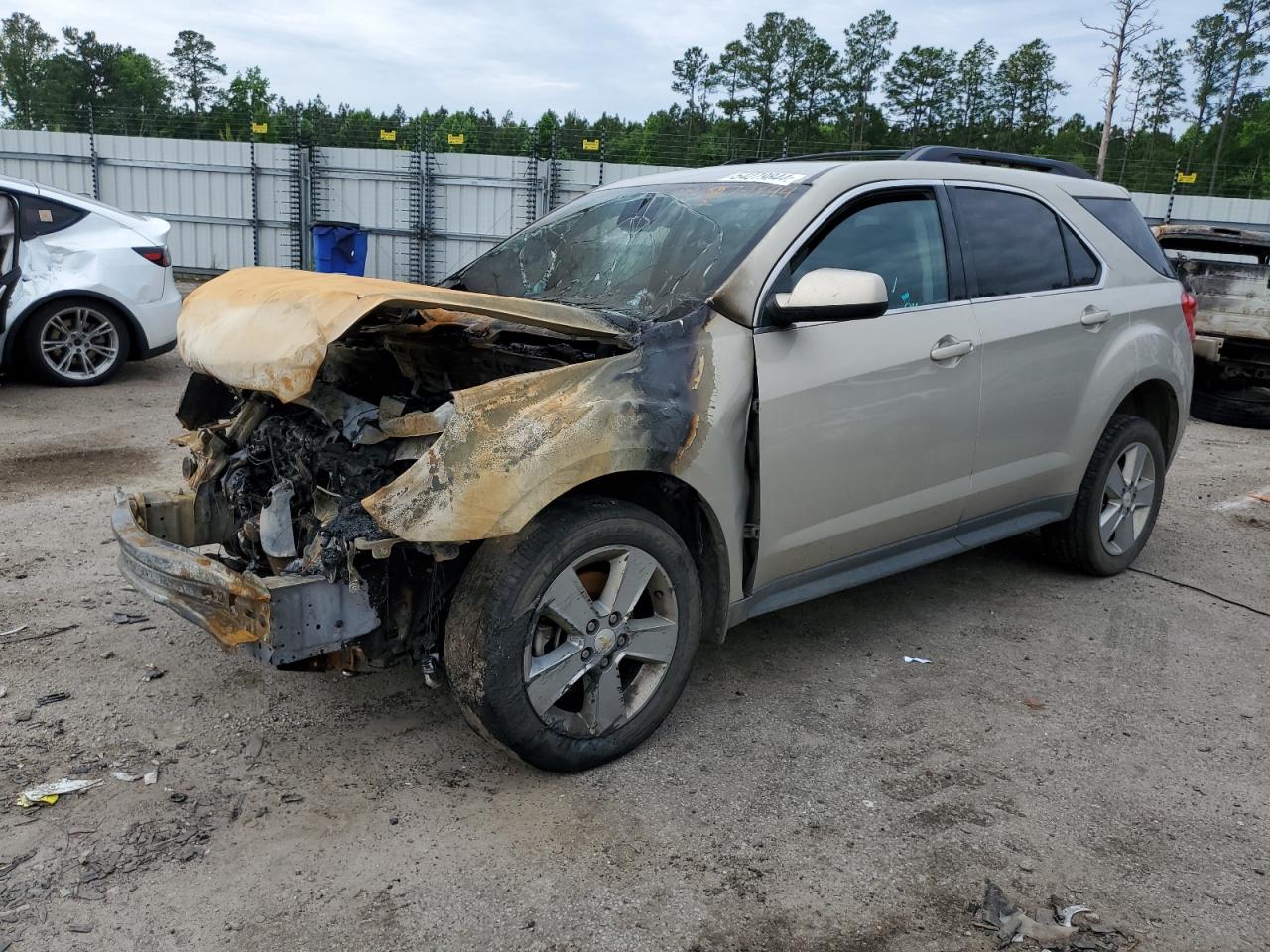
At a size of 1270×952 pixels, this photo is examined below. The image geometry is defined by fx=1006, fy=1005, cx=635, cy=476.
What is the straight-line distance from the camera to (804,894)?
2527mm

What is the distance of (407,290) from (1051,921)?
2280 mm

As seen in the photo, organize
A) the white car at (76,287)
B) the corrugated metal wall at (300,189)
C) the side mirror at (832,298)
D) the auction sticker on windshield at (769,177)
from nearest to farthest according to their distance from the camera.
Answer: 1. the side mirror at (832,298)
2. the auction sticker on windshield at (769,177)
3. the white car at (76,287)
4. the corrugated metal wall at (300,189)

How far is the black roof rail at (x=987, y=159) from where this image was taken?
4.14 metres

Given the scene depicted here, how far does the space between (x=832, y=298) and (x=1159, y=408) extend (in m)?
2.75

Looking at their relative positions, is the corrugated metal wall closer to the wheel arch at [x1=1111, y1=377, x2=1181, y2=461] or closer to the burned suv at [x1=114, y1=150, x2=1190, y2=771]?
the wheel arch at [x1=1111, y1=377, x2=1181, y2=461]

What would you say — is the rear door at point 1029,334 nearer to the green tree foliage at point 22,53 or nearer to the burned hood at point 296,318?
the burned hood at point 296,318

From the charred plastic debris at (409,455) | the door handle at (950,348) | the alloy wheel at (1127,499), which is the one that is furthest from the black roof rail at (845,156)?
the alloy wheel at (1127,499)

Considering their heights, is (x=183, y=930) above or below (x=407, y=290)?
below

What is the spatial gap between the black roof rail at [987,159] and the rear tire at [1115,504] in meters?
A: 1.22

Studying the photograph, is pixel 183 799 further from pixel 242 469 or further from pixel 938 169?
pixel 938 169

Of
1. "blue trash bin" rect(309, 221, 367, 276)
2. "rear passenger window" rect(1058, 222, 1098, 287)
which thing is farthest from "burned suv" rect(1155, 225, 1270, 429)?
"blue trash bin" rect(309, 221, 367, 276)

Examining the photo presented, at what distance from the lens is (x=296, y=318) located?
2.70m

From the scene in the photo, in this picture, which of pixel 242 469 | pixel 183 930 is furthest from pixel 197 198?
pixel 183 930

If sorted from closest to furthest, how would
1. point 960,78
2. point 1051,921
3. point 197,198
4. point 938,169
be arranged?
point 1051,921 < point 938,169 < point 197,198 < point 960,78
